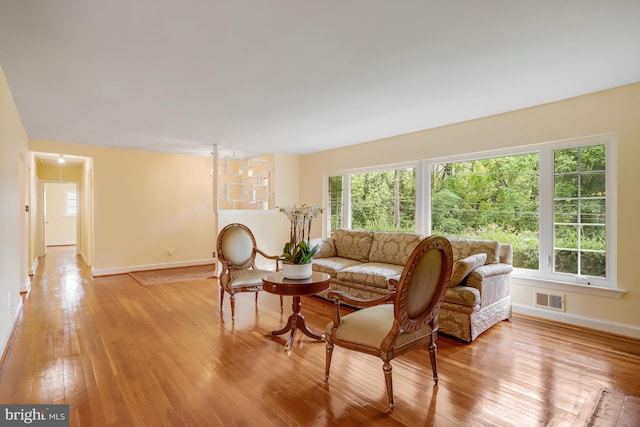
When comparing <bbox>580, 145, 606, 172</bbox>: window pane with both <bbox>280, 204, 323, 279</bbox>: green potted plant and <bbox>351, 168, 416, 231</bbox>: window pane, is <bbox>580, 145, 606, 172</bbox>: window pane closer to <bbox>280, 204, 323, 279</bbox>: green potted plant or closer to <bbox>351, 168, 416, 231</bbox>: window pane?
<bbox>351, 168, 416, 231</bbox>: window pane

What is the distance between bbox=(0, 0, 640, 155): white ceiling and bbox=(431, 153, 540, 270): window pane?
72 cm

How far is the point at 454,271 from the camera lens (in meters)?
3.32

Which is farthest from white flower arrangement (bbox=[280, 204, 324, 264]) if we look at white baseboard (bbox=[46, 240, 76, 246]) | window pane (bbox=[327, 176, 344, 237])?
white baseboard (bbox=[46, 240, 76, 246])

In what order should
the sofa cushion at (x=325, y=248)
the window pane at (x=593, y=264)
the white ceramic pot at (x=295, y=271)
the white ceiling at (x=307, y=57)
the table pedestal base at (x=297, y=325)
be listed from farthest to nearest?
the sofa cushion at (x=325, y=248) → the window pane at (x=593, y=264) → the table pedestal base at (x=297, y=325) → the white ceramic pot at (x=295, y=271) → the white ceiling at (x=307, y=57)

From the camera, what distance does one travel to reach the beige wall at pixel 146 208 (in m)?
6.31

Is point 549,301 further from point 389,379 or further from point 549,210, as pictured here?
point 389,379

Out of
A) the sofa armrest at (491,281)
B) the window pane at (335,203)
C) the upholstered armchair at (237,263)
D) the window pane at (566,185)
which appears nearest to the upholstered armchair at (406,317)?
the sofa armrest at (491,281)

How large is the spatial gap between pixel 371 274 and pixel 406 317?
1.87m

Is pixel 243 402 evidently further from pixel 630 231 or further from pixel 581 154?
pixel 581 154

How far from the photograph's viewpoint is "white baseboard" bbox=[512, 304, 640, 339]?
3252 millimetres

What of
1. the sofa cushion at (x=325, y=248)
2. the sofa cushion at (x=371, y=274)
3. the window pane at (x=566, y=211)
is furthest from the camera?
the sofa cushion at (x=325, y=248)

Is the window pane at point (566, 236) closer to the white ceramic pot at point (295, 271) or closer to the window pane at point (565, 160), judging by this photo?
the window pane at point (565, 160)

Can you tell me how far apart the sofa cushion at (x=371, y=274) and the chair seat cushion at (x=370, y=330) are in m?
1.39

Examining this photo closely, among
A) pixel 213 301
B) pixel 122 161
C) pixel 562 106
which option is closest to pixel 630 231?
pixel 562 106
